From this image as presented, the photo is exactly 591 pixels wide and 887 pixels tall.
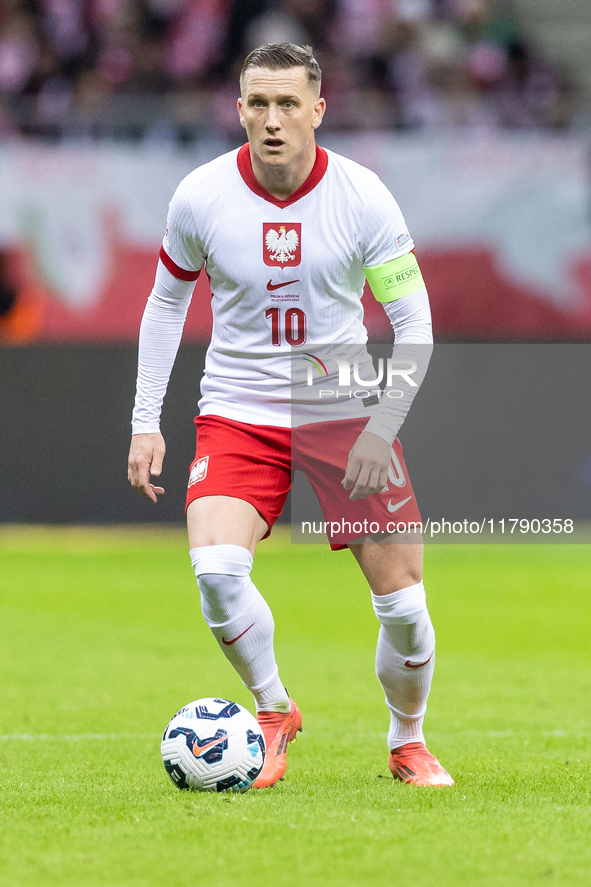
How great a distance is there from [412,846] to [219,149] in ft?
36.1

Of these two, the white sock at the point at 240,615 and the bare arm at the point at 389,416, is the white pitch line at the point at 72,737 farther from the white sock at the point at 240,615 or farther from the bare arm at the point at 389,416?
the bare arm at the point at 389,416

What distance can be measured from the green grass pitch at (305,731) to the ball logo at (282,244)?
1.81m

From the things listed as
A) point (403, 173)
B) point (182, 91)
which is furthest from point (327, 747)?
point (182, 91)

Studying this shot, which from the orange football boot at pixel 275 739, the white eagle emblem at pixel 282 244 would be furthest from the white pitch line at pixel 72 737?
the white eagle emblem at pixel 282 244

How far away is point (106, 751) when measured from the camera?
5.08 metres

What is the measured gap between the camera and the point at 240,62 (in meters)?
14.8

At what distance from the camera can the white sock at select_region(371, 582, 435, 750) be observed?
426 centimetres

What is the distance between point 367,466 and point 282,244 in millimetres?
839

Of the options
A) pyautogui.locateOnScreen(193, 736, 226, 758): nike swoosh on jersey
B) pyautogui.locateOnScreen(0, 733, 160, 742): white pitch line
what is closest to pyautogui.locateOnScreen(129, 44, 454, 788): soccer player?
pyautogui.locateOnScreen(193, 736, 226, 758): nike swoosh on jersey

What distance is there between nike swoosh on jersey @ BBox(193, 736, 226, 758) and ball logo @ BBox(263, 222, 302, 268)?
1627mm

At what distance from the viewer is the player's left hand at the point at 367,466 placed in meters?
4.07

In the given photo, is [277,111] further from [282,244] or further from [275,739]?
[275,739]

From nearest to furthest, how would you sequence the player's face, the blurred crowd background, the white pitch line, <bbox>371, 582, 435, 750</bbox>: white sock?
the player's face, <bbox>371, 582, 435, 750</bbox>: white sock, the white pitch line, the blurred crowd background

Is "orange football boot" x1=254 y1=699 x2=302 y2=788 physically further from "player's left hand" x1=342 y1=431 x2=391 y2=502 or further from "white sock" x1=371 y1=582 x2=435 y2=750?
"player's left hand" x1=342 y1=431 x2=391 y2=502
